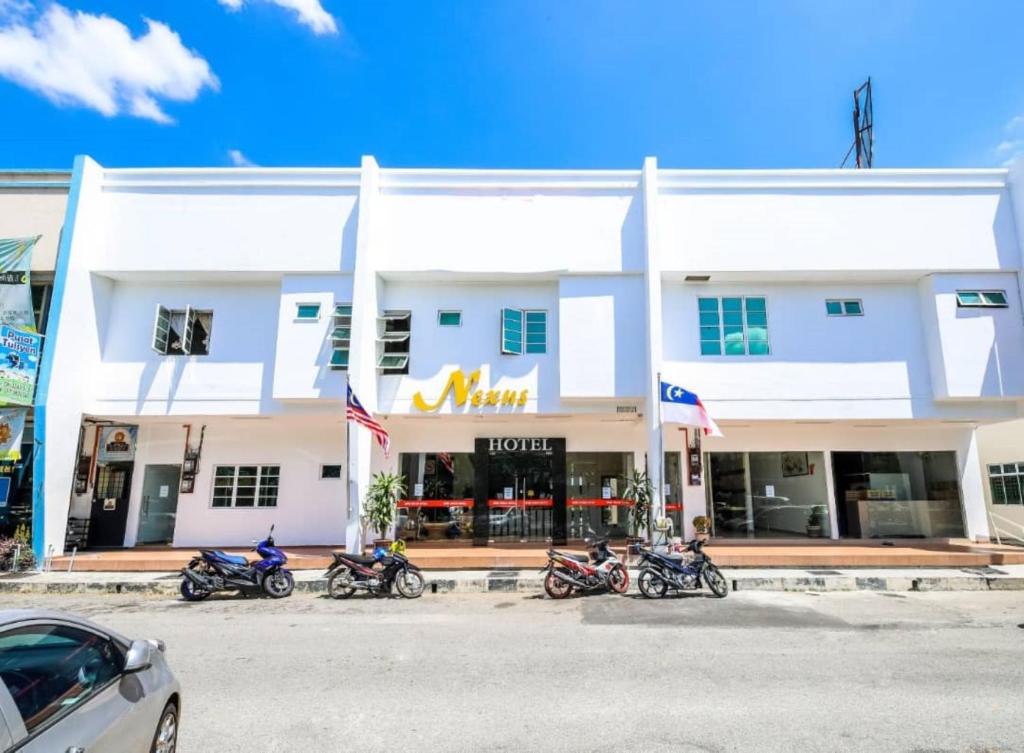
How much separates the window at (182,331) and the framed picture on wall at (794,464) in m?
15.9

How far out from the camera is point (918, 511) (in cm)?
1619

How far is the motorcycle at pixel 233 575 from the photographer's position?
1054 centimetres

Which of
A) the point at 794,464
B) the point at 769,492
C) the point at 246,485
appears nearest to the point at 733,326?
the point at 794,464

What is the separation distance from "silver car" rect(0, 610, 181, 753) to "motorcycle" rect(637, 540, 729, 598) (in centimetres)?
801

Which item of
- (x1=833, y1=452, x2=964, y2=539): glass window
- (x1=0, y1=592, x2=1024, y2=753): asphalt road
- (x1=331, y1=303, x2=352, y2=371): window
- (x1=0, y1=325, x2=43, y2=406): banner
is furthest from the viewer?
(x1=833, y1=452, x2=964, y2=539): glass window

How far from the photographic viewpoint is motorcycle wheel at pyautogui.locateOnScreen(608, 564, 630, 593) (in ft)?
35.2

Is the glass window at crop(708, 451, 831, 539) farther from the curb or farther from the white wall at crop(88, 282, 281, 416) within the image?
the white wall at crop(88, 282, 281, 416)

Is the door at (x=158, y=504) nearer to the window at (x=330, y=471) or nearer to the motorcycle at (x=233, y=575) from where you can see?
the window at (x=330, y=471)

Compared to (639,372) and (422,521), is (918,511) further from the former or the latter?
(422,521)

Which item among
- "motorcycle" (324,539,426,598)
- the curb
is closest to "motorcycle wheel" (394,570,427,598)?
"motorcycle" (324,539,426,598)

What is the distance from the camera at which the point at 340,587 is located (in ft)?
35.9

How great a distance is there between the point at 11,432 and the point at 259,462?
536 centimetres

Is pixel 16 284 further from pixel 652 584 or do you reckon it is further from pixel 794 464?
pixel 794 464

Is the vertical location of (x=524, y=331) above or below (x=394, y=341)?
above
